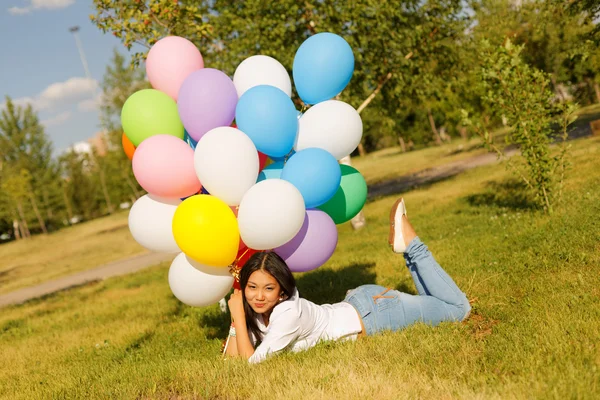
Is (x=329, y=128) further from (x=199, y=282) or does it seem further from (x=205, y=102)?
(x=199, y=282)

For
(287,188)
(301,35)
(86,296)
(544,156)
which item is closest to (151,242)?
(287,188)

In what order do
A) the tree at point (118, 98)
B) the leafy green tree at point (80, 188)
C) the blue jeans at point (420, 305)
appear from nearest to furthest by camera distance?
the blue jeans at point (420, 305)
the tree at point (118, 98)
the leafy green tree at point (80, 188)

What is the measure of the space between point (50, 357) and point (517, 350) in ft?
17.0

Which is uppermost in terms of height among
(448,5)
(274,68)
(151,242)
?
(448,5)

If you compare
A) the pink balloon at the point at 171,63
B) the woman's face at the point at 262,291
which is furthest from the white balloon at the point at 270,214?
the pink balloon at the point at 171,63

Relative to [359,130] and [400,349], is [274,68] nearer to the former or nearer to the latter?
[359,130]

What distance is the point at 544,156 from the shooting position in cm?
716

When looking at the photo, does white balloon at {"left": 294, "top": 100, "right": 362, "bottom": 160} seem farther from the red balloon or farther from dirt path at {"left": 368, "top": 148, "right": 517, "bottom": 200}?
dirt path at {"left": 368, "top": 148, "right": 517, "bottom": 200}

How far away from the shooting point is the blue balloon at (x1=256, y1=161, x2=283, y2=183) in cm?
427

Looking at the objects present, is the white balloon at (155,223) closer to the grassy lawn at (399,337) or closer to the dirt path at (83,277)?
the grassy lawn at (399,337)

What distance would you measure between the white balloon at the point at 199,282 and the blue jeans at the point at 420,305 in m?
1.16

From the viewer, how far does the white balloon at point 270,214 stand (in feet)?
11.6

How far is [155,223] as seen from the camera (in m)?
4.26

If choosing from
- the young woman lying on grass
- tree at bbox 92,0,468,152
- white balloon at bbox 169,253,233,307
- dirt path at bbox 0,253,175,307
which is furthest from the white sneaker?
dirt path at bbox 0,253,175,307
